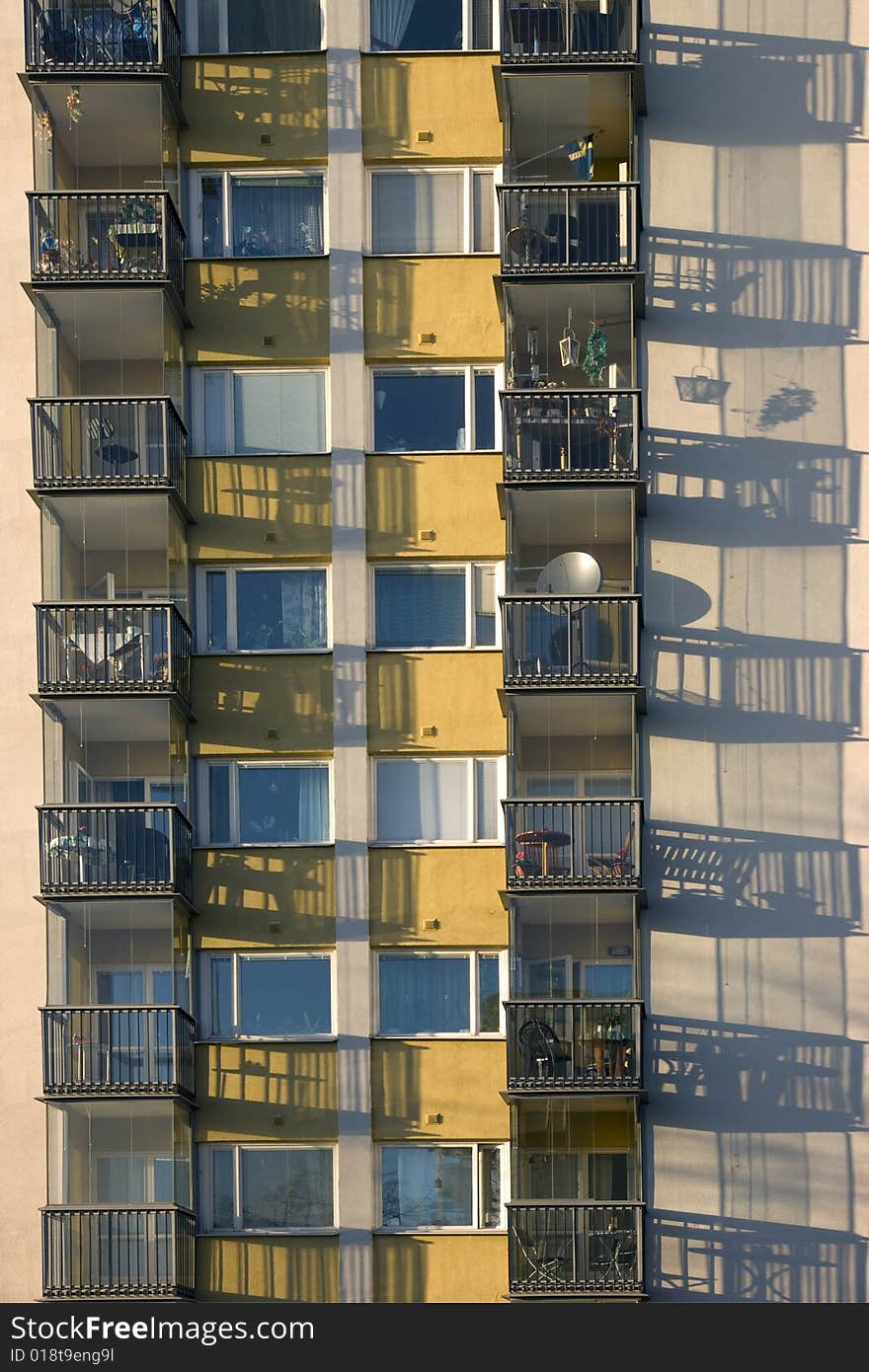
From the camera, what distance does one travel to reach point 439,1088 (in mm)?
36219

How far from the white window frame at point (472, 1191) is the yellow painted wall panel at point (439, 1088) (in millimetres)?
103

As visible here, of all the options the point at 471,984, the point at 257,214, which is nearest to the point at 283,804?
the point at 471,984

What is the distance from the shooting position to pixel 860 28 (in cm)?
3788

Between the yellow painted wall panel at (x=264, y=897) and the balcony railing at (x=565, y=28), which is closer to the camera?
the yellow painted wall panel at (x=264, y=897)

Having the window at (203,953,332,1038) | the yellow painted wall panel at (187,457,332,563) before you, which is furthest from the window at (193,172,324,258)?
the window at (203,953,332,1038)

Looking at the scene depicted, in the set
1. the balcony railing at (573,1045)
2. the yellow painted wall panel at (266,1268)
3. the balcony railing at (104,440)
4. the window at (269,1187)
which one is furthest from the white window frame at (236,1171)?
the balcony railing at (104,440)

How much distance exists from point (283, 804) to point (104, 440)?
5105 mm

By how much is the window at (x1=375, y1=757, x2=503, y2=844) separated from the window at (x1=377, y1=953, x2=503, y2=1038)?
59.6 inches

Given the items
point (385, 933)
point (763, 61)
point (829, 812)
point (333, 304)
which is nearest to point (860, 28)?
point (763, 61)

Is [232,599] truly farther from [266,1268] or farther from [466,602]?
[266,1268]

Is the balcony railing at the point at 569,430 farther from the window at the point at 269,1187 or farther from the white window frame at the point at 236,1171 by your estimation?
the window at the point at 269,1187

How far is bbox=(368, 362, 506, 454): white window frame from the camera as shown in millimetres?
37469

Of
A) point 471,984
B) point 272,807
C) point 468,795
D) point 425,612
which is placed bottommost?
point 471,984

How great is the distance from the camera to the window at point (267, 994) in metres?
36.6
